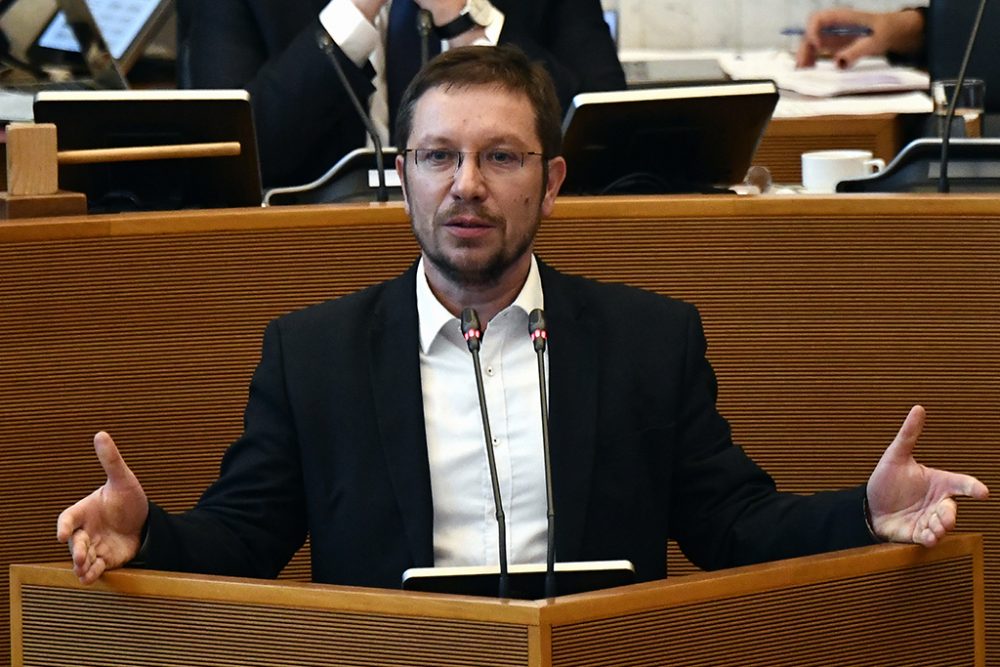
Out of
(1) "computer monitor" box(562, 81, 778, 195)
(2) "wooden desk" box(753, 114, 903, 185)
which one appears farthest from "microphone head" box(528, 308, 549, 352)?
(2) "wooden desk" box(753, 114, 903, 185)

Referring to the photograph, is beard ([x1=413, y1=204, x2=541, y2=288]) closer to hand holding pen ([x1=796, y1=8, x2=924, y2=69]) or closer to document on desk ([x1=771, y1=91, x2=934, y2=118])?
document on desk ([x1=771, y1=91, x2=934, y2=118])

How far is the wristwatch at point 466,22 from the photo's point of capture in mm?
3631

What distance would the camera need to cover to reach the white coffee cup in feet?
11.5

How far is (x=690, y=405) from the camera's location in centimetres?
237

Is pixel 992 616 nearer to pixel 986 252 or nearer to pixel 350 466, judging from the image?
pixel 986 252

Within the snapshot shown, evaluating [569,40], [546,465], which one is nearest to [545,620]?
[546,465]

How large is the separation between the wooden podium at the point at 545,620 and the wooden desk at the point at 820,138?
8.89 ft

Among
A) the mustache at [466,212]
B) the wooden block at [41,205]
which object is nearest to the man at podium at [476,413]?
the mustache at [466,212]

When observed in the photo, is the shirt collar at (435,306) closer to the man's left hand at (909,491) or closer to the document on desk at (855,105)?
the man's left hand at (909,491)

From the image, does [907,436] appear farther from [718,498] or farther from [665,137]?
[665,137]

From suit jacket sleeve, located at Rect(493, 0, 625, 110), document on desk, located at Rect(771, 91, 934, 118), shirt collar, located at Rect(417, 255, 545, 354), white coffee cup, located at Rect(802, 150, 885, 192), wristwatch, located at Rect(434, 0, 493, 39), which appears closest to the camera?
shirt collar, located at Rect(417, 255, 545, 354)

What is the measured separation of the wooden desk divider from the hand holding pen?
8.68 feet

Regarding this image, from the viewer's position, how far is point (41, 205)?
277cm

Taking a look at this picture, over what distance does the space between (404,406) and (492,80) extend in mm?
462
